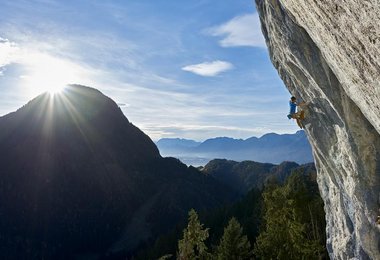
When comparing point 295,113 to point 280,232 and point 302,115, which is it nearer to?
point 302,115

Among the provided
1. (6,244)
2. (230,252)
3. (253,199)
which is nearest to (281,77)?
(230,252)

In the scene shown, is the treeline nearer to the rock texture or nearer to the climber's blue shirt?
the rock texture

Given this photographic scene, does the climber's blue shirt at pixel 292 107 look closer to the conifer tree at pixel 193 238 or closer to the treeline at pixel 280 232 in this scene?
the treeline at pixel 280 232

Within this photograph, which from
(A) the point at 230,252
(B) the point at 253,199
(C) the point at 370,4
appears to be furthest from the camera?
(B) the point at 253,199

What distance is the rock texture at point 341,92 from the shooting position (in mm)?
10586

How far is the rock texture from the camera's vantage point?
10.6 m

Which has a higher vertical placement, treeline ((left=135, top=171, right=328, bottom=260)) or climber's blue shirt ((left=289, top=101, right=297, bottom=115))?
climber's blue shirt ((left=289, top=101, right=297, bottom=115))

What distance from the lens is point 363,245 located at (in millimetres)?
18922

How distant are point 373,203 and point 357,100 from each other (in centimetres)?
610

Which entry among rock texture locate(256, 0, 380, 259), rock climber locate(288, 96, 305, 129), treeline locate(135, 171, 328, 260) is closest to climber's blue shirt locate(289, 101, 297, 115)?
rock climber locate(288, 96, 305, 129)

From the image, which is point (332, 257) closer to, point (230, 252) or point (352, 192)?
point (352, 192)

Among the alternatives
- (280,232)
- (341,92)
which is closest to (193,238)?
(280,232)

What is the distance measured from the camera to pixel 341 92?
16.5 metres

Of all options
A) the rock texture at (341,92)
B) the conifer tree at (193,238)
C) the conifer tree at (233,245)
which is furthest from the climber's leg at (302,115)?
the conifer tree at (233,245)
